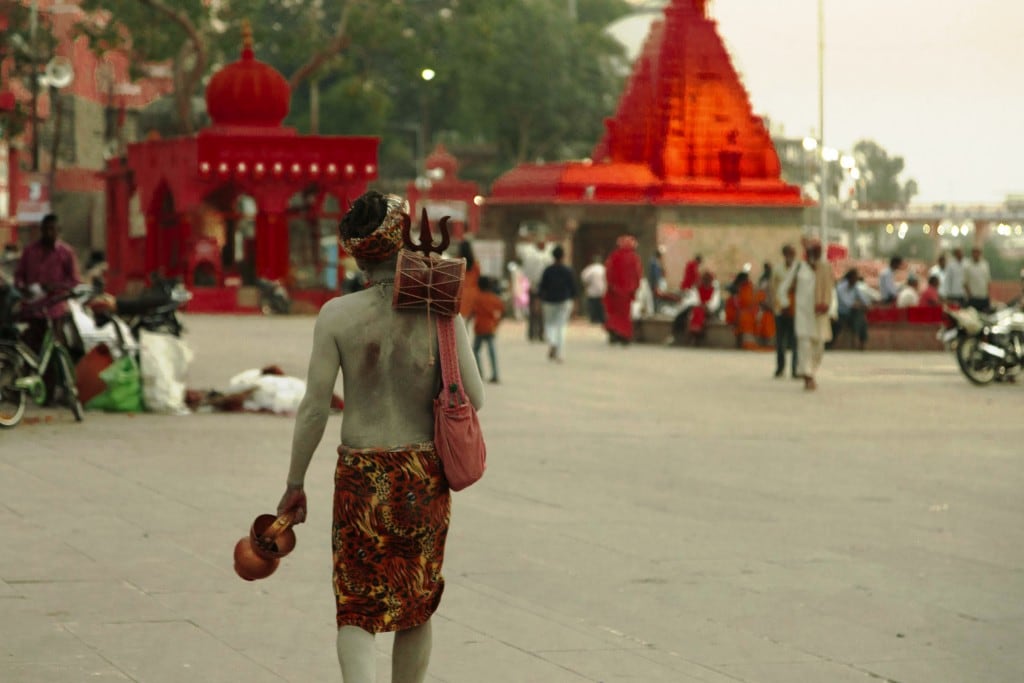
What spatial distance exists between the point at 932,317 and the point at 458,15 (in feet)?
56.6

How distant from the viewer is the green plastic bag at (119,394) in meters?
16.7

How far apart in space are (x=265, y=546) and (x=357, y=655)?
452 millimetres

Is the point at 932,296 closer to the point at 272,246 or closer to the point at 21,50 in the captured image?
the point at 272,246

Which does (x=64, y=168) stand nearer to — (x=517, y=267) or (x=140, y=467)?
(x=517, y=267)

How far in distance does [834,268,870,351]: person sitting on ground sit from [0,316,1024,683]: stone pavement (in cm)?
1240

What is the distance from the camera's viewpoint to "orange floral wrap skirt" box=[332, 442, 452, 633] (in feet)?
17.1

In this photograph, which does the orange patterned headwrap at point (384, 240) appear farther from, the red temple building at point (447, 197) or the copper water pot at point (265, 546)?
the red temple building at point (447, 197)

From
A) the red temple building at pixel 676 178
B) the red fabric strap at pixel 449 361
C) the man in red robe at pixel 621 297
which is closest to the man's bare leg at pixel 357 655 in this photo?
the red fabric strap at pixel 449 361

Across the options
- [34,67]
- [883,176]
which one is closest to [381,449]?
[34,67]

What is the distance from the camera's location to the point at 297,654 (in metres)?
6.67

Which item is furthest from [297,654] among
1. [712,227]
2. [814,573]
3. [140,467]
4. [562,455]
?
[712,227]

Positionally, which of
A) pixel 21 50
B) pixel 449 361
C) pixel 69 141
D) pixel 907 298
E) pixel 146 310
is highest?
pixel 21 50

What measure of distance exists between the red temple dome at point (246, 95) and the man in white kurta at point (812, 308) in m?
21.9

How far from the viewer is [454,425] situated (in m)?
5.28
